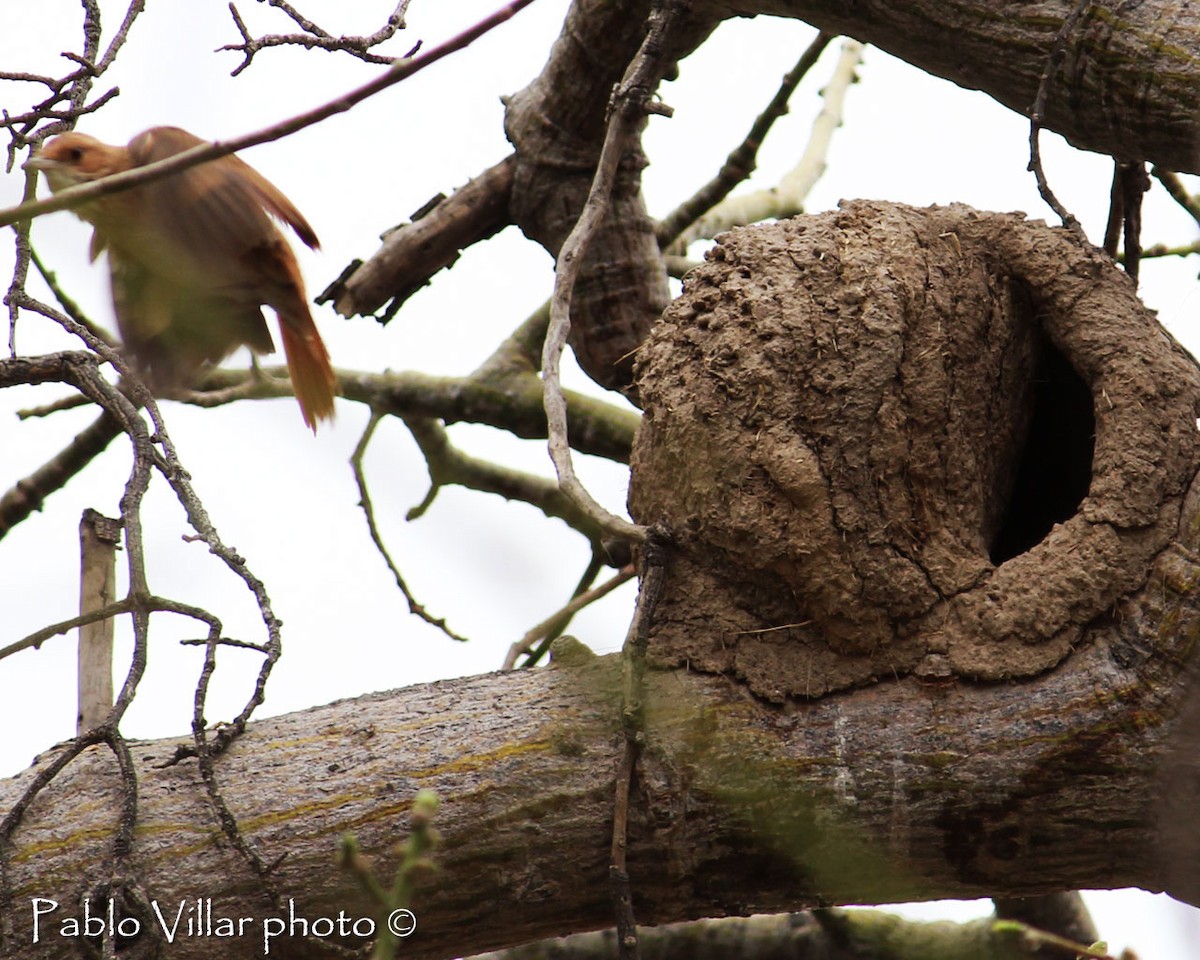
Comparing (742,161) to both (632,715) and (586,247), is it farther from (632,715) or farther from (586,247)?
(632,715)

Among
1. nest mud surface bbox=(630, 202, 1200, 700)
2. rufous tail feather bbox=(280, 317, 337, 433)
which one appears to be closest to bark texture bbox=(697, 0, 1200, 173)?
nest mud surface bbox=(630, 202, 1200, 700)

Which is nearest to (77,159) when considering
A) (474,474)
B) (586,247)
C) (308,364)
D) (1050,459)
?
(308,364)

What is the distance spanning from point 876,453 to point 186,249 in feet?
7.30

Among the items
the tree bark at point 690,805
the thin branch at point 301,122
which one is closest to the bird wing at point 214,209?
the tree bark at point 690,805

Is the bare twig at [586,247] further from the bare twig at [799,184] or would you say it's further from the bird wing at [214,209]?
the bare twig at [799,184]

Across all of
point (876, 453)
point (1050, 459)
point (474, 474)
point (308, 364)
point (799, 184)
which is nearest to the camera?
point (876, 453)

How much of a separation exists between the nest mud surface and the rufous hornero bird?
1369 millimetres

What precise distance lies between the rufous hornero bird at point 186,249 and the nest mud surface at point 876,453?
137 cm

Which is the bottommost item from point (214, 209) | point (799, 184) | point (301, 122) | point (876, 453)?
point (301, 122)

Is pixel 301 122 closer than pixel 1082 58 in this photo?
Yes

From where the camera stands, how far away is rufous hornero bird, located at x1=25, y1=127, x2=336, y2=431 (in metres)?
3.78

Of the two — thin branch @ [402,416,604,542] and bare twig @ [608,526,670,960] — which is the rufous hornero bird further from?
bare twig @ [608,526,670,960]

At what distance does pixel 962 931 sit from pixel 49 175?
4.30m

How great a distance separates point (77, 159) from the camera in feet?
14.9
